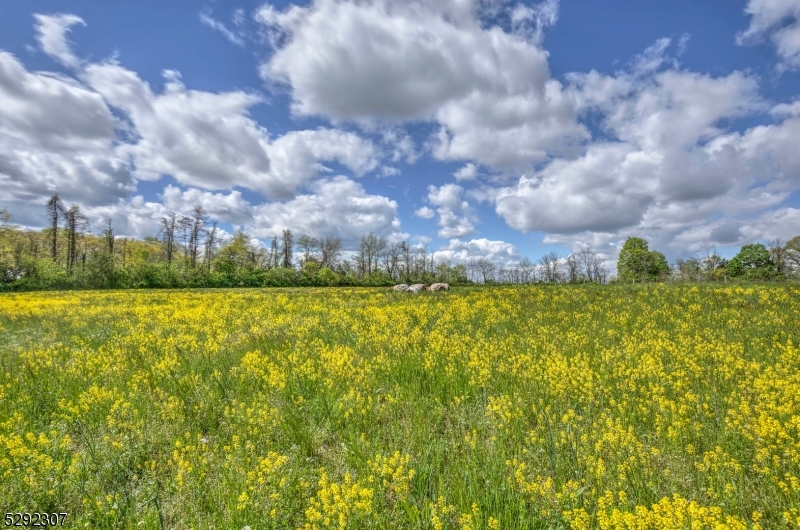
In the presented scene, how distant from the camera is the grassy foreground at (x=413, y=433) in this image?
3004 millimetres

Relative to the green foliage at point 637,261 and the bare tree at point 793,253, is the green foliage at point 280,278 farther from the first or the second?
the bare tree at point 793,253

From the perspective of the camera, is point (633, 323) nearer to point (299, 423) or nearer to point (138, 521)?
point (299, 423)

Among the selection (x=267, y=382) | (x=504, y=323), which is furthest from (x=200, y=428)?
(x=504, y=323)

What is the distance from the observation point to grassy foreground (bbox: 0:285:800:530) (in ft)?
9.86

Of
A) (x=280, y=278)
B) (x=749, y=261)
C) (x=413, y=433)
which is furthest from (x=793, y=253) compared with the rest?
(x=280, y=278)

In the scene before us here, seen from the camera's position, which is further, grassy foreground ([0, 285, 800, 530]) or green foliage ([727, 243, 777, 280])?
green foliage ([727, 243, 777, 280])

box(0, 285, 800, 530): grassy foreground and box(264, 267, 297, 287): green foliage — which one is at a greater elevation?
box(264, 267, 297, 287): green foliage

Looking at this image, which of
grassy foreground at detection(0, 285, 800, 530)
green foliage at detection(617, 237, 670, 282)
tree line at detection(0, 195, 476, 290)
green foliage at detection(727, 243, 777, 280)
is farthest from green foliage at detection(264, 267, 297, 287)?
green foliage at detection(727, 243, 777, 280)

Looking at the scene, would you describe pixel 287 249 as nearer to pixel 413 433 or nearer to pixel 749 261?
pixel 413 433

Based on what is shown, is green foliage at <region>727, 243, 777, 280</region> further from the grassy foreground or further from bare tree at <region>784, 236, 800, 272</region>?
the grassy foreground

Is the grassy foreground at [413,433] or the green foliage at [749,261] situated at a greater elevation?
the green foliage at [749,261]

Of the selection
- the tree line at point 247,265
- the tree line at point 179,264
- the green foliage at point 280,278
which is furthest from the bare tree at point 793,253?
the green foliage at point 280,278

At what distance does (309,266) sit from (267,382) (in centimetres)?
8235

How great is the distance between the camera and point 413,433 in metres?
4.25
